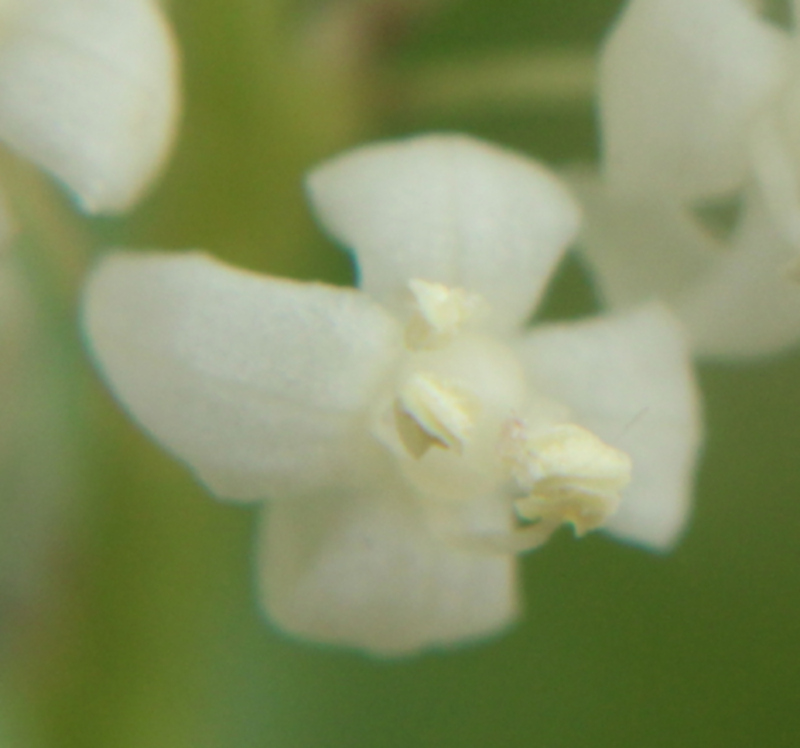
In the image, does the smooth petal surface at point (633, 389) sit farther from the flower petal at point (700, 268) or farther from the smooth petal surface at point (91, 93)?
the smooth petal surface at point (91, 93)

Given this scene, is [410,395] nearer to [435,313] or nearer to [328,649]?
[435,313]

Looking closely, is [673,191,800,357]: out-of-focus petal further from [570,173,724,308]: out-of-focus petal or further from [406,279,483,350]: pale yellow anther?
[406,279,483,350]: pale yellow anther

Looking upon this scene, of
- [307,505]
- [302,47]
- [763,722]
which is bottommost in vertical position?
[763,722]

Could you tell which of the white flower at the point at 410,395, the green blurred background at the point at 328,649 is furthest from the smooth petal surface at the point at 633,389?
the green blurred background at the point at 328,649

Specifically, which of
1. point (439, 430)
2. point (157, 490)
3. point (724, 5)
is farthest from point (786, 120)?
point (157, 490)

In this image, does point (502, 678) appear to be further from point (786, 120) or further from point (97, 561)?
point (786, 120)

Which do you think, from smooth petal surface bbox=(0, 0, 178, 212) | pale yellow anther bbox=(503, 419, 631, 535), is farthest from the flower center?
smooth petal surface bbox=(0, 0, 178, 212)

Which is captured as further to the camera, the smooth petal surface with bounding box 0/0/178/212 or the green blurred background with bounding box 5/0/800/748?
the green blurred background with bounding box 5/0/800/748
